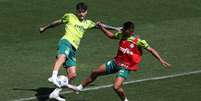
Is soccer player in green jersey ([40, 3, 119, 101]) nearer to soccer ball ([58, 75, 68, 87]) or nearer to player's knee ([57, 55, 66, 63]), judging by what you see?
player's knee ([57, 55, 66, 63])

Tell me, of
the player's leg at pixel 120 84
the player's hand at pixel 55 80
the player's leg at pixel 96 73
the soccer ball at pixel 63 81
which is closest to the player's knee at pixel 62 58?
the soccer ball at pixel 63 81

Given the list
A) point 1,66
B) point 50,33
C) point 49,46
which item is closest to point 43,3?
point 50,33

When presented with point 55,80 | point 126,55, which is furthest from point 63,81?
point 126,55

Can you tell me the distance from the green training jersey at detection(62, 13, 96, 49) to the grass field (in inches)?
55.6

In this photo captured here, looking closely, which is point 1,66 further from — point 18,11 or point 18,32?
point 18,11

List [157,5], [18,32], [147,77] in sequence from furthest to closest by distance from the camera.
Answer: [157,5]
[18,32]
[147,77]

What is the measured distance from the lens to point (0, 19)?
2781cm

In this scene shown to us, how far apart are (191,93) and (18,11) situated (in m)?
11.4

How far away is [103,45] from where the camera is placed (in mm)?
25000

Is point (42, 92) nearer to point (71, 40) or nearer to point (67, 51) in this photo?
point (67, 51)

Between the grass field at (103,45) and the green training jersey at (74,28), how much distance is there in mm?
1413

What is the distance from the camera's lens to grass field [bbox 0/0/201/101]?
770 inches

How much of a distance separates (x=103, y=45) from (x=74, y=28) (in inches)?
235

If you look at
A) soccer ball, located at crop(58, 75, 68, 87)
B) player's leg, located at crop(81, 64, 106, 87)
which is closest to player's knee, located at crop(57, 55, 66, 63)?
soccer ball, located at crop(58, 75, 68, 87)
